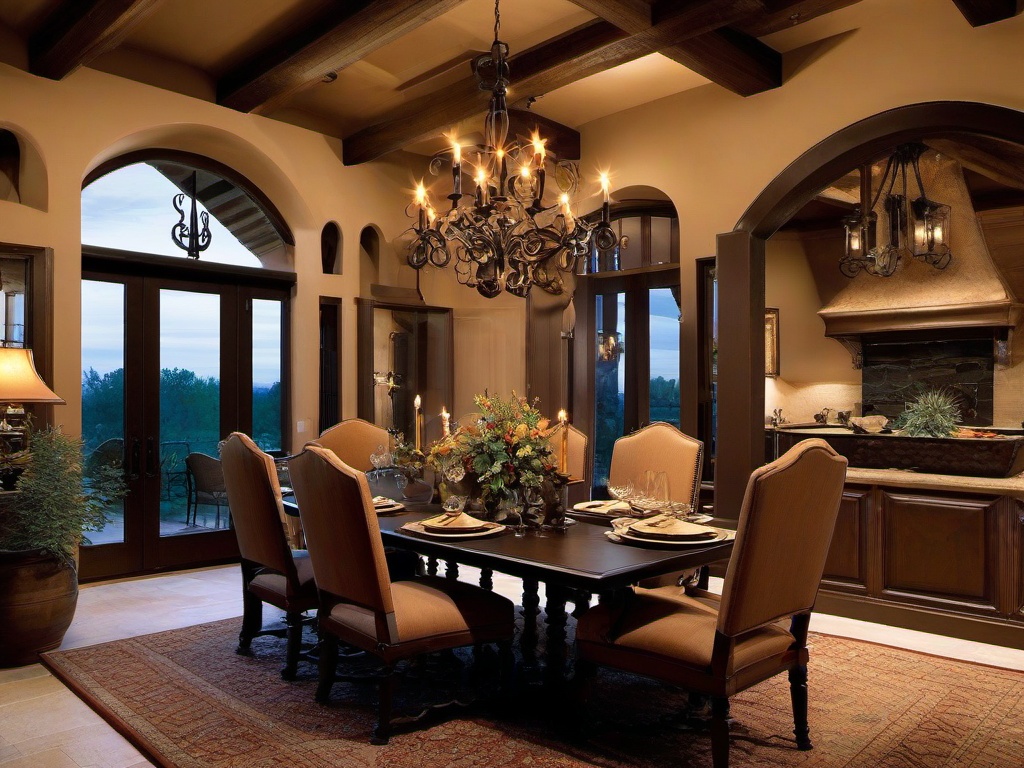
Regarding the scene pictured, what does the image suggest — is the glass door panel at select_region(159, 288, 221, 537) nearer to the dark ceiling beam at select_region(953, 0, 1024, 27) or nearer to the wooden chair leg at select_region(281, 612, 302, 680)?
the wooden chair leg at select_region(281, 612, 302, 680)

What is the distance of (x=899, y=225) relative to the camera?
17.4ft

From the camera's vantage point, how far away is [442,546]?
109 inches

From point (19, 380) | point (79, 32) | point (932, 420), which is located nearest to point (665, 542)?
point (932, 420)

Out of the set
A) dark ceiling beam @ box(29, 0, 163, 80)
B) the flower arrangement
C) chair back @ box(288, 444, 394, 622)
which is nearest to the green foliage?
chair back @ box(288, 444, 394, 622)

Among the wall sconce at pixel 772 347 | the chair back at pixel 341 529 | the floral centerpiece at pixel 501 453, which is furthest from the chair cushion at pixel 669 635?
the wall sconce at pixel 772 347

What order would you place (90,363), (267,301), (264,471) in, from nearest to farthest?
(264,471) < (90,363) < (267,301)

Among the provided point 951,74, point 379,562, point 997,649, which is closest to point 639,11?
point 951,74

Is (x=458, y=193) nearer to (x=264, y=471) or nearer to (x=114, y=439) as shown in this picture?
(x=264, y=471)

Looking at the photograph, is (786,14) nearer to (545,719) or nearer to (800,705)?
(800,705)

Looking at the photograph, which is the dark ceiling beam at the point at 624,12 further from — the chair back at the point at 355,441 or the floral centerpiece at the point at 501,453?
the chair back at the point at 355,441

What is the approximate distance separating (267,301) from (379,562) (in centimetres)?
386

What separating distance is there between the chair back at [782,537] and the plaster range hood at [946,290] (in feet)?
13.2

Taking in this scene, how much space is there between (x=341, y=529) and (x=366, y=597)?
0.24 meters

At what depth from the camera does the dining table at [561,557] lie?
2.38m
